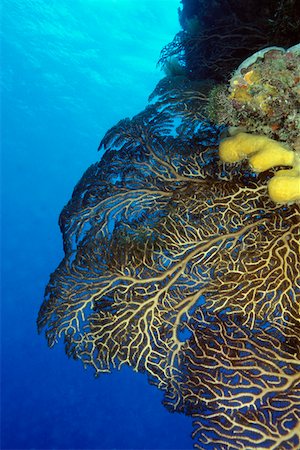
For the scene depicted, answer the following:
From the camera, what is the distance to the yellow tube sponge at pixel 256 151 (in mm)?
2904

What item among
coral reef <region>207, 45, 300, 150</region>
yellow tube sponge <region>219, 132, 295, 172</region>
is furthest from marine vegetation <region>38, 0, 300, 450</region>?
coral reef <region>207, 45, 300, 150</region>

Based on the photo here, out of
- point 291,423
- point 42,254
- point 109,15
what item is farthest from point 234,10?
point 42,254

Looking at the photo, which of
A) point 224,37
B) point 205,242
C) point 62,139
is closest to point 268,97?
point 205,242

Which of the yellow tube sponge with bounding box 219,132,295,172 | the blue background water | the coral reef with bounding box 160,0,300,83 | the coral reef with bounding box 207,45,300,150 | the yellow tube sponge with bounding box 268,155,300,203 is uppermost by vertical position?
the blue background water

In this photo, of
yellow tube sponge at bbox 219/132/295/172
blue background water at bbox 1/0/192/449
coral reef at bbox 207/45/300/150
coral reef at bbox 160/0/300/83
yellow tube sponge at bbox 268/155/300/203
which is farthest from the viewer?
blue background water at bbox 1/0/192/449

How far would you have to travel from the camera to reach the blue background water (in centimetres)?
3117

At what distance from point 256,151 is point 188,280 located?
1.44m

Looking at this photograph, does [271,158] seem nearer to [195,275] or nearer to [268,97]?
[268,97]

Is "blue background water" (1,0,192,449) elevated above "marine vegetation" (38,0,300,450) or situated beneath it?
elevated above

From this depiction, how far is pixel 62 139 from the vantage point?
53.2 meters

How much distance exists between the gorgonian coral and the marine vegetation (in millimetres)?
12

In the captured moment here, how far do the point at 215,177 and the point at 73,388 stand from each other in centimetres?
3682

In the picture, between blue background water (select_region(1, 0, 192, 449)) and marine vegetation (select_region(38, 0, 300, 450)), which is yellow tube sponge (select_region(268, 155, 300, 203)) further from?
blue background water (select_region(1, 0, 192, 449))

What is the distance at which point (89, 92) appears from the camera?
1655 inches
